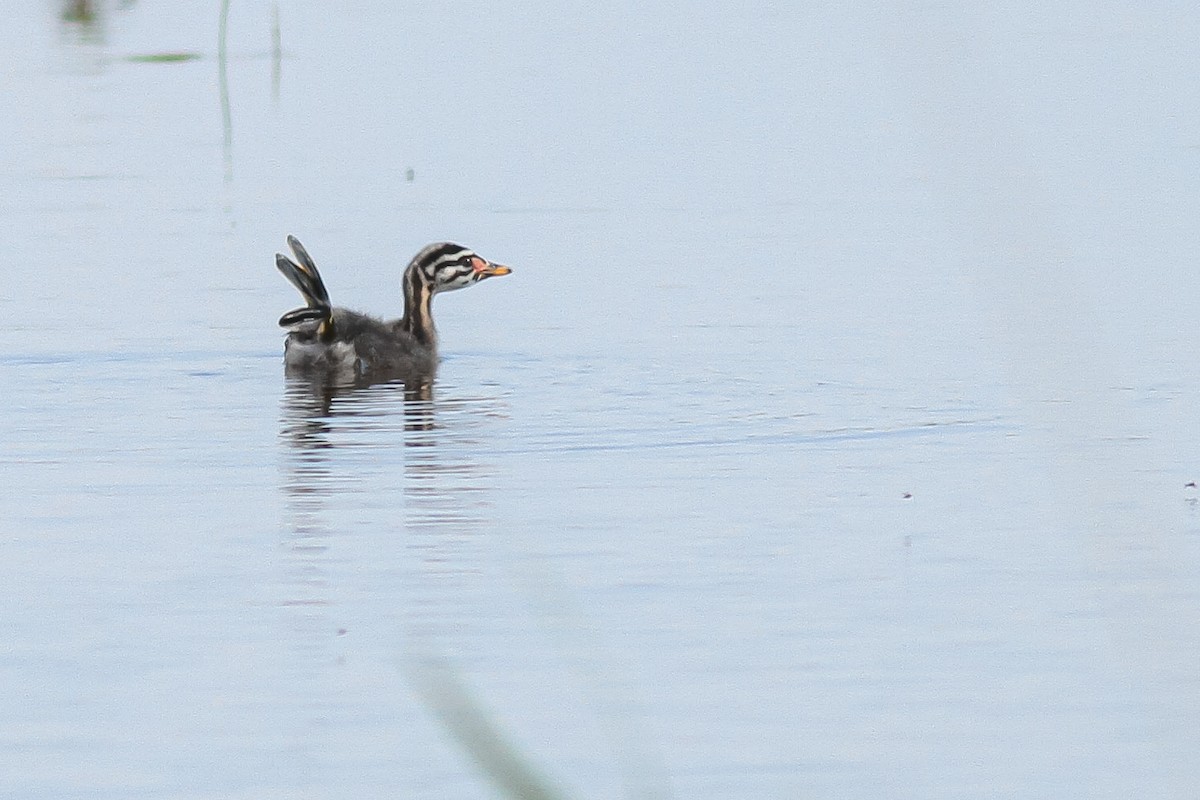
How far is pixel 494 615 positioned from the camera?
667 centimetres

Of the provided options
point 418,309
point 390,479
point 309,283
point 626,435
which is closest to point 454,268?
point 418,309

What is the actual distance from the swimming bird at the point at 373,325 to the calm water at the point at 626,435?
25cm

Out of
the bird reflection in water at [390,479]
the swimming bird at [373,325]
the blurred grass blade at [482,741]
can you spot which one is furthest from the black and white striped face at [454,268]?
the blurred grass blade at [482,741]

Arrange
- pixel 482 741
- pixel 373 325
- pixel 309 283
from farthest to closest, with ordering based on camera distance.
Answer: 1. pixel 373 325
2. pixel 309 283
3. pixel 482 741

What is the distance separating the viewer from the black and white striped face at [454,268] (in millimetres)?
12453

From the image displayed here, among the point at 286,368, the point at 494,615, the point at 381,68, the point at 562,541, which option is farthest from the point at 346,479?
the point at 381,68

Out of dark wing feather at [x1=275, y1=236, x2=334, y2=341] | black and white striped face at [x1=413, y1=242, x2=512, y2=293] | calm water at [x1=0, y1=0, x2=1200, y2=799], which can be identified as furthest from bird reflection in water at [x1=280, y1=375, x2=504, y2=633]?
black and white striped face at [x1=413, y1=242, x2=512, y2=293]

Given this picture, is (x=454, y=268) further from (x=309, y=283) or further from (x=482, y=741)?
(x=482, y=741)

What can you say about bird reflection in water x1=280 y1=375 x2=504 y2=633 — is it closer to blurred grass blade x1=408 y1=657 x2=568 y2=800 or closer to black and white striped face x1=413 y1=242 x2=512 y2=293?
black and white striped face x1=413 y1=242 x2=512 y2=293

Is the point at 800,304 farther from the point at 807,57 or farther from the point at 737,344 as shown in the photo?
the point at 807,57

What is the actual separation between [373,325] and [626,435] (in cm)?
276

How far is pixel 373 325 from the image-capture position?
1188 cm

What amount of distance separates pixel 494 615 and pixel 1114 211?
735cm

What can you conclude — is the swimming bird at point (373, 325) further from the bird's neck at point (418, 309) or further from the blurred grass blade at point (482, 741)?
the blurred grass blade at point (482, 741)
